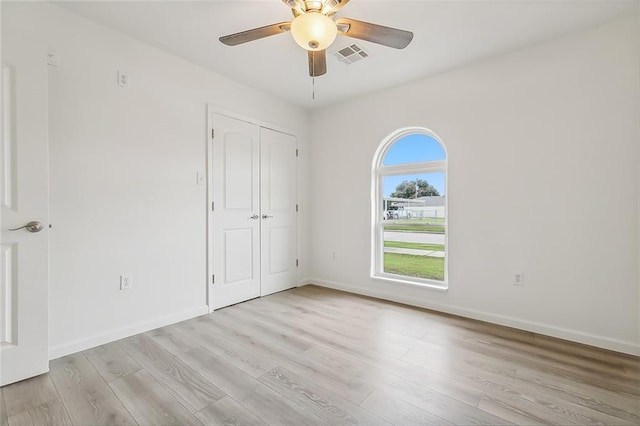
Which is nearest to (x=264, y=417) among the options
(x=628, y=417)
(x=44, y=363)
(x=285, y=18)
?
(x=44, y=363)

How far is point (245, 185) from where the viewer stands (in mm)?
3443

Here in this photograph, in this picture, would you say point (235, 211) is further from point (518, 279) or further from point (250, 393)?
point (518, 279)

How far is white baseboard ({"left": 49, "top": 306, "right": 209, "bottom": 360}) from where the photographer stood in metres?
2.12

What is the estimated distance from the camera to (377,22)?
7.45 feet

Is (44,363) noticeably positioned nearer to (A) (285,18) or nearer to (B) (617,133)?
(A) (285,18)

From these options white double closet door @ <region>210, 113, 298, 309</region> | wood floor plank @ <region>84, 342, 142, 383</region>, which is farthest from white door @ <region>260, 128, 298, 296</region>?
wood floor plank @ <region>84, 342, 142, 383</region>

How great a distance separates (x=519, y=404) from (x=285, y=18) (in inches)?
118

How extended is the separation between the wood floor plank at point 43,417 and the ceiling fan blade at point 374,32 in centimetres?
271

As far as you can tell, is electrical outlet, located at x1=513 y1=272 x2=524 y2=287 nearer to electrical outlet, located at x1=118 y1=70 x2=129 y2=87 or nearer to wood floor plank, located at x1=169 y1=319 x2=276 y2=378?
wood floor plank, located at x1=169 y1=319 x2=276 y2=378

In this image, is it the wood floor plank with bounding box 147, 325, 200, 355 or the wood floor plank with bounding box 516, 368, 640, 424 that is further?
the wood floor plank with bounding box 147, 325, 200, 355

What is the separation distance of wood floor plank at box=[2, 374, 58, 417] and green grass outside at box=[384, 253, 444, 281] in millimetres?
3236

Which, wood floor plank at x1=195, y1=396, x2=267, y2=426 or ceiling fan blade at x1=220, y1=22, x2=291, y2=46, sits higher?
ceiling fan blade at x1=220, y1=22, x2=291, y2=46

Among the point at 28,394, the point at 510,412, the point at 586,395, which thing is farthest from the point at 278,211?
the point at 586,395

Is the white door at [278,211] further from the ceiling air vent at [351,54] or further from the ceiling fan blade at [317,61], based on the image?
the ceiling fan blade at [317,61]
